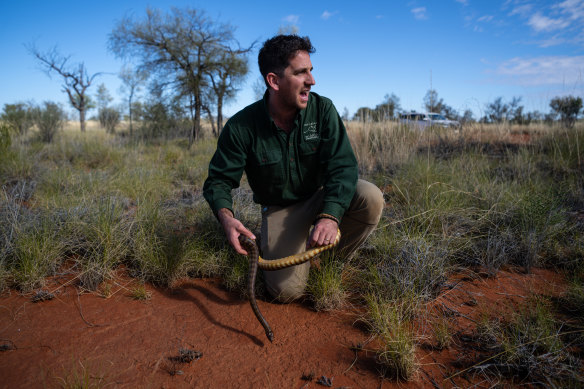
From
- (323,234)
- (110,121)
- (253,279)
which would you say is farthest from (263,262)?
(110,121)

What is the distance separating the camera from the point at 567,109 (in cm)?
686

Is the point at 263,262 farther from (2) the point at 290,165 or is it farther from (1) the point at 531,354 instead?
(1) the point at 531,354

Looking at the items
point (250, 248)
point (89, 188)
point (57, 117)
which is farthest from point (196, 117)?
point (250, 248)

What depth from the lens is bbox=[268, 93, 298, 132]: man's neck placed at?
8.21ft

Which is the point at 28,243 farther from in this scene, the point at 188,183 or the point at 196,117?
the point at 196,117

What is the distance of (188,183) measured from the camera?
525 centimetres

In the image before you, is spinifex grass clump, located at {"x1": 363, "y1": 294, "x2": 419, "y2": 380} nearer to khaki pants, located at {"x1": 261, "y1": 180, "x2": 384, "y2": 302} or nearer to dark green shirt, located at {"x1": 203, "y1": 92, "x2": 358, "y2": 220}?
khaki pants, located at {"x1": 261, "y1": 180, "x2": 384, "y2": 302}

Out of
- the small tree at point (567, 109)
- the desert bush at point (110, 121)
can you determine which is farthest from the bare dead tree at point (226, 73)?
the small tree at point (567, 109)

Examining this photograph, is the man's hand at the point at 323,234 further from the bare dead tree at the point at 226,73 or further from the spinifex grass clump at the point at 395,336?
the bare dead tree at the point at 226,73

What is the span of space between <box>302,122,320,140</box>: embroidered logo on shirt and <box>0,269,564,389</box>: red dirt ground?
1229 millimetres

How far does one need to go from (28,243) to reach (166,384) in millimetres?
1716

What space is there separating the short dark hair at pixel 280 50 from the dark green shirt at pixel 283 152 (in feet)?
0.82

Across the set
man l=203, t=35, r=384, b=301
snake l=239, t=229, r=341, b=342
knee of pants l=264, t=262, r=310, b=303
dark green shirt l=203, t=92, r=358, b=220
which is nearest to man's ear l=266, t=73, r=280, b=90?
man l=203, t=35, r=384, b=301

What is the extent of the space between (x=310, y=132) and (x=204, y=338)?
158 cm
